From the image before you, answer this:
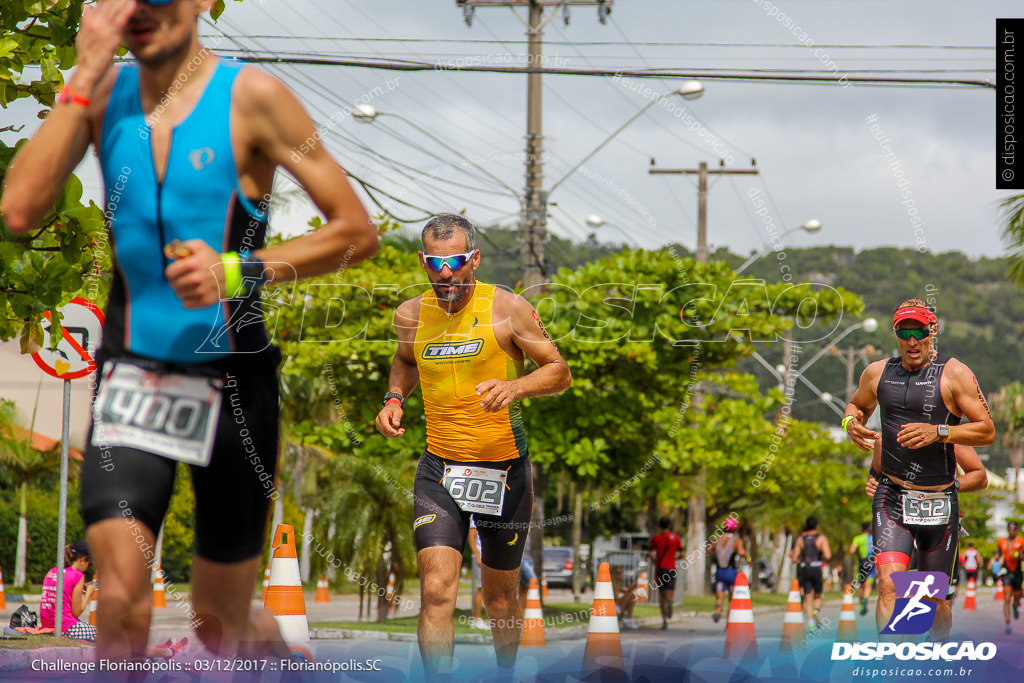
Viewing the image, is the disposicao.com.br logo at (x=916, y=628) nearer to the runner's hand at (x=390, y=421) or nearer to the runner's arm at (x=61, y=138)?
the runner's hand at (x=390, y=421)

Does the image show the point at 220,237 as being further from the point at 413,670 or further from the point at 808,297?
the point at 808,297

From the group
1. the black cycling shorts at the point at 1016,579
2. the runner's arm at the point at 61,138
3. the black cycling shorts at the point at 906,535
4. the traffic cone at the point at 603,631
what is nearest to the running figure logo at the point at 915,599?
the black cycling shorts at the point at 906,535

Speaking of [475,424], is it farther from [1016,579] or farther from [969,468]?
[1016,579]

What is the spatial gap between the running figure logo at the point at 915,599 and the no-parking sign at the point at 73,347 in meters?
4.93

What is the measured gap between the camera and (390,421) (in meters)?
5.27

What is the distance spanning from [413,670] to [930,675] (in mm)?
2268

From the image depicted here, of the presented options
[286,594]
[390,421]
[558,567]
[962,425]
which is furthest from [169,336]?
[558,567]

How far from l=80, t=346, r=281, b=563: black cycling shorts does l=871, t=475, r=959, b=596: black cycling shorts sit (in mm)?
5067

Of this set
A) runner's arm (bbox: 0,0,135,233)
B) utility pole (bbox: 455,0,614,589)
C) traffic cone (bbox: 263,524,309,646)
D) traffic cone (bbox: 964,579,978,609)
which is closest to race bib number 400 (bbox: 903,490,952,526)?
traffic cone (bbox: 263,524,309,646)

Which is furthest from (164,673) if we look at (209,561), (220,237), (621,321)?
(621,321)

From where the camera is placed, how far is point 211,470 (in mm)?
2779

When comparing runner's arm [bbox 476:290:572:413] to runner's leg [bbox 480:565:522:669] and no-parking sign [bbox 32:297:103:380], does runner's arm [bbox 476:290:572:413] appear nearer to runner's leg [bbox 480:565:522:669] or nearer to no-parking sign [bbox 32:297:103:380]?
runner's leg [bbox 480:565:522:669]

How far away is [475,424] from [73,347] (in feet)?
10.5

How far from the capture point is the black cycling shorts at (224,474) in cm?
270
